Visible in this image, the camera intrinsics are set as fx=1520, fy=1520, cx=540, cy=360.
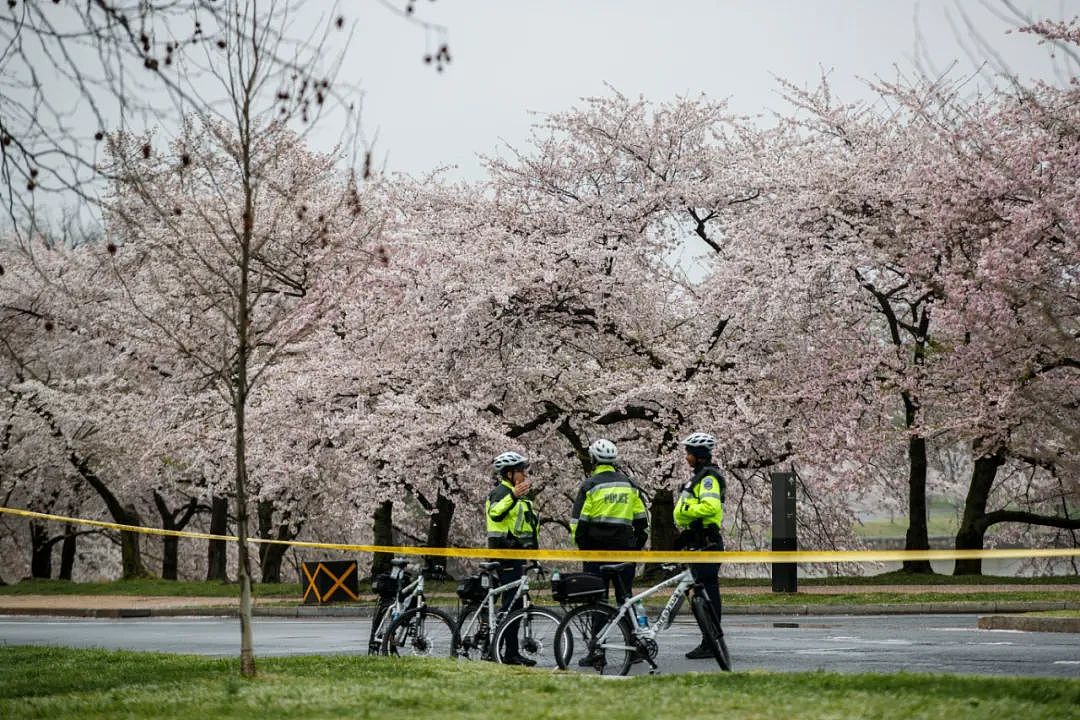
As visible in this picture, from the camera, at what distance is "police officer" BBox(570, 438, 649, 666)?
1245cm

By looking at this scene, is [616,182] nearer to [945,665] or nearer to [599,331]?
[599,331]

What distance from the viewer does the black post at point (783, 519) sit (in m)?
24.5

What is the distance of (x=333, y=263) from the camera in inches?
1326

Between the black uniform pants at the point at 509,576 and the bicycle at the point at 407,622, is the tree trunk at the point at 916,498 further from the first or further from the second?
the black uniform pants at the point at 509,576

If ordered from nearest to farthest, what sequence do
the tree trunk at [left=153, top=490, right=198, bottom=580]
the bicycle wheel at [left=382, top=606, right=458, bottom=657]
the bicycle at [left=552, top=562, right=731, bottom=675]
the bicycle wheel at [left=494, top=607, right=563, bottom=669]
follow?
the bicycle at [left=552, top=562, right=731, bottom=675]
the bicycle wheel at [left=494, top=607, right=563, bottom=669]
the bicycle wheel at [left=382, top=606, right=458, bottom=657]
the tree trunk at [left=153, top=490, right=198, bottom=580]

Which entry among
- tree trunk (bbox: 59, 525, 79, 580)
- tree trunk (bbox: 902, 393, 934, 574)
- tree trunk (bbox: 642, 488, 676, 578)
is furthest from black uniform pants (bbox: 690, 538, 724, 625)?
tree trunk (bbox: 59, 525, 79, 580)

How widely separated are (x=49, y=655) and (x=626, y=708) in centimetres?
790

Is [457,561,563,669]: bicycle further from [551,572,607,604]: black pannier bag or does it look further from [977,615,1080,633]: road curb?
[977,615,1080,633]: road curb

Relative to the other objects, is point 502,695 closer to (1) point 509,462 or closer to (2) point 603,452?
(2) point 603,452

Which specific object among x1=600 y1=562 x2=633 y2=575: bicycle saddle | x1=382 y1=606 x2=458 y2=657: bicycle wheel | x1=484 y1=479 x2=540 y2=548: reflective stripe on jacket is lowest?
x1=382 y1=606 x2=458 y2=657: bicycle wheel

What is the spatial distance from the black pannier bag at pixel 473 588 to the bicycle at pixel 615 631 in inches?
51.2

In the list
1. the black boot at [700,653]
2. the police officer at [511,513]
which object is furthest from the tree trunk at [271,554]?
the black boot at [700,653]

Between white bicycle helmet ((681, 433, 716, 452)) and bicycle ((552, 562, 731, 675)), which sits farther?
white bicycle helmet ((681, 433, 716, 452))

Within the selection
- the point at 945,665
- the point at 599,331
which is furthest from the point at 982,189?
the point at 945,665
